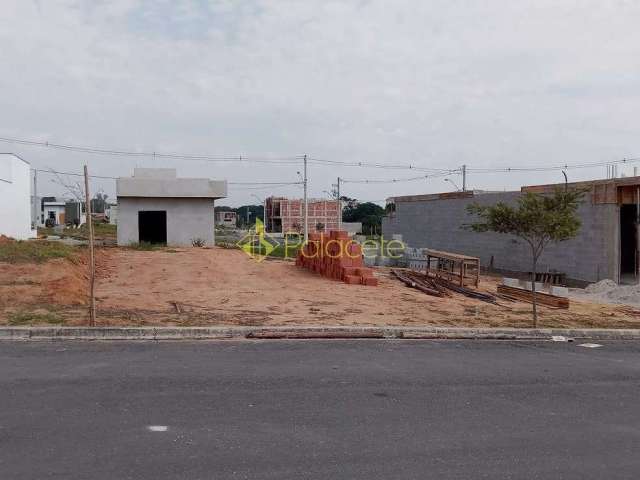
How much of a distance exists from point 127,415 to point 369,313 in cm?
786

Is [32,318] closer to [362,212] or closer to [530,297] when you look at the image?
[530,297]

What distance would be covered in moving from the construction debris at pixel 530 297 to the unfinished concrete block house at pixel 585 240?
290cm

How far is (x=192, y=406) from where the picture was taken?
6242 millimetres

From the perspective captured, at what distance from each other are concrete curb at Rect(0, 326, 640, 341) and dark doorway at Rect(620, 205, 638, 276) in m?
11.0

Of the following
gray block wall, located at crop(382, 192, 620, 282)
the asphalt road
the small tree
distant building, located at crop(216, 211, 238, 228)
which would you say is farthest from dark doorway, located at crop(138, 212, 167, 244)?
distant building, located at crop(216, 211, 238, 228)

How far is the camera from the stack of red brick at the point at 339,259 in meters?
18.9

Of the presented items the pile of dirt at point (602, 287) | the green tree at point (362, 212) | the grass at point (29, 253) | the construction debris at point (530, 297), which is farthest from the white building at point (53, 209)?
the pile of dirt at point (602, 287)

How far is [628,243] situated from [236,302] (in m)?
15.0

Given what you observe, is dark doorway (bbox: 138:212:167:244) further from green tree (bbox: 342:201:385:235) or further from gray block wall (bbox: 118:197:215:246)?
green tree (bbox: 342:201:385:235)

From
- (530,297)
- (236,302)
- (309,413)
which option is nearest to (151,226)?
(236,302)

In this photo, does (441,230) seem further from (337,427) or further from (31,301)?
(337,427)

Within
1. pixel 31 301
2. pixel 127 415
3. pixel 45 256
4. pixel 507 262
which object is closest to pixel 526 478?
pixel 127 415

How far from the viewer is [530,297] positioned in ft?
57.1

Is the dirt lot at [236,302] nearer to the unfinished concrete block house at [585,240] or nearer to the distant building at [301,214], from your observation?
the unfinished concrete block house at [585,240]
